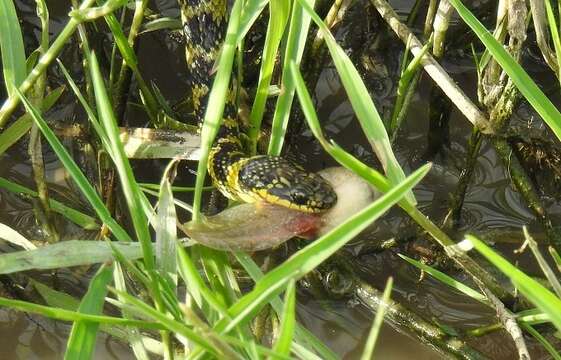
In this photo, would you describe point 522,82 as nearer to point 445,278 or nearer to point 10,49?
point 445,278

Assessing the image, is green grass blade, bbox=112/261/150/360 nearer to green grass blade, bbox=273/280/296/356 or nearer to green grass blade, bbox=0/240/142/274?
green grass blade, bbox=0/240/142/274

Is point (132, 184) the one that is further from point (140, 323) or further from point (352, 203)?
point (352, 203)

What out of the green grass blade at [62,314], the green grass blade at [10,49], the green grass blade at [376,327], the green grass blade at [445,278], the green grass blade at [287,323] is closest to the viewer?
the green grass blade at [376,327]

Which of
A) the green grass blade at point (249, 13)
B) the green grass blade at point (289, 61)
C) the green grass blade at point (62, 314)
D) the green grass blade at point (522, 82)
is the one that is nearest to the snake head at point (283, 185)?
the green grass blade at point (289, 61)

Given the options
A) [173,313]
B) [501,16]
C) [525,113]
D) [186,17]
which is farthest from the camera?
[525,113]

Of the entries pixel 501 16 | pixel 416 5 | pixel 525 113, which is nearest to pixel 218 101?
pixel 501 16

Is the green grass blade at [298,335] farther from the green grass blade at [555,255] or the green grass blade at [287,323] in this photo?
the green grass blade at [555,255]

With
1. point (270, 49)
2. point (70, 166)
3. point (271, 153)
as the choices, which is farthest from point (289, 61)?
point (70, 166)
